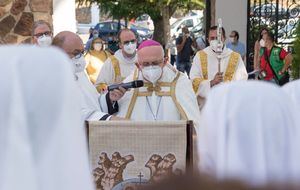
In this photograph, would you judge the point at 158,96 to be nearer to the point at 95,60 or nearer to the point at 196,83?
the point at 196,83

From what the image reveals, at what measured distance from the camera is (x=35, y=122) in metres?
2.00

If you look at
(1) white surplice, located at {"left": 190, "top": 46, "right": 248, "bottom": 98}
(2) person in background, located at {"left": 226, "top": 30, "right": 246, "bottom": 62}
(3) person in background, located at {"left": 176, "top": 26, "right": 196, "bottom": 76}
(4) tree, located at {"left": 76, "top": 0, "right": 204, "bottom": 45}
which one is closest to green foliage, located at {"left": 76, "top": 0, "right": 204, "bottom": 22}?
(4) tree, located at {"left": 76, "top": 0, "right": 204, "bottom": 45}

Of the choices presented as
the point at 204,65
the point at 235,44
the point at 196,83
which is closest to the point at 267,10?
the point at 235,44

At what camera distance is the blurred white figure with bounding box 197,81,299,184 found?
194 cm

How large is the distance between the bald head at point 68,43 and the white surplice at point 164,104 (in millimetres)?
631

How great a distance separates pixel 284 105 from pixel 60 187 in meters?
0.69

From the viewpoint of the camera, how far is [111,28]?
97.8ft

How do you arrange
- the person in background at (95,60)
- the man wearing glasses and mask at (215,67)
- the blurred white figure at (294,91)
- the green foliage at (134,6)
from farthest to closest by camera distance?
1. the green foliage at (134,6)
2. the person in background at (95,60)
3. the man wearing glasses and mask at (215,67)
4. the blurred white figure at (294,91)

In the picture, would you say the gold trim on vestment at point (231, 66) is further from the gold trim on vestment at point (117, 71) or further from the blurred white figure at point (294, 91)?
the blurred white figure at point (294, 91)

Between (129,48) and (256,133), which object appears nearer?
(256,133)

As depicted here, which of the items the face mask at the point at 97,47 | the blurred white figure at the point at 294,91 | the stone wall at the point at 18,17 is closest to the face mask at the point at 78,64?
the blurred white figure at the point at 294,91

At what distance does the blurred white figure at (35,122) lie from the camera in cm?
198

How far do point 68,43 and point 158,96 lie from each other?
0.87 metres

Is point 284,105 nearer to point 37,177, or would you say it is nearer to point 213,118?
point 213,118
